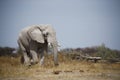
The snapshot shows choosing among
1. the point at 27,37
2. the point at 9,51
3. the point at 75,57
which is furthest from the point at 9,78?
the point at 9,51

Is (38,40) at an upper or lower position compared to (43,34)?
lower

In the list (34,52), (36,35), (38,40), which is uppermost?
(36,35)

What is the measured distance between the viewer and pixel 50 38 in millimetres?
8633

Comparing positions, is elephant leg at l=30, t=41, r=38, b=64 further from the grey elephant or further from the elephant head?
the elephant head

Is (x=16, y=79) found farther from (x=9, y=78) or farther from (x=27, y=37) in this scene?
(x=27, y=37)

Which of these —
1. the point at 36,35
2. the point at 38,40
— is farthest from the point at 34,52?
the point at 36,35

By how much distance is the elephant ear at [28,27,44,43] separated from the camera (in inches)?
348

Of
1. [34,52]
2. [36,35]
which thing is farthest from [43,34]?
[34,52]

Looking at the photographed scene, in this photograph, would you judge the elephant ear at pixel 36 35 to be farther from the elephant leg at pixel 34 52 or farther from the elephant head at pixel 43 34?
the elephant leg at pixel 34 52

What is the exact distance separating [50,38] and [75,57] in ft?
9.78

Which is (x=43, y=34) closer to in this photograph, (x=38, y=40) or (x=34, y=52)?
(x=38, y=40)

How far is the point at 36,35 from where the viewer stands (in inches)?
350

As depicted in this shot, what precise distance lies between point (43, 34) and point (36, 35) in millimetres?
225

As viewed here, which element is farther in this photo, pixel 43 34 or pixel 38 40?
pixel 43 34
